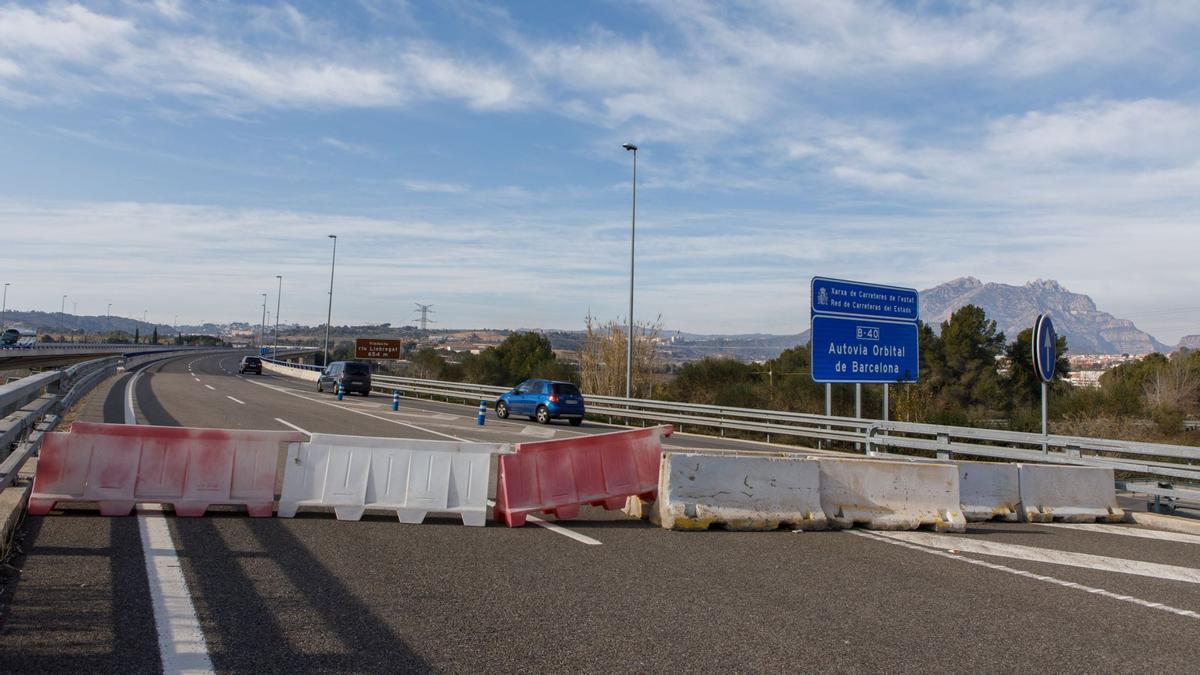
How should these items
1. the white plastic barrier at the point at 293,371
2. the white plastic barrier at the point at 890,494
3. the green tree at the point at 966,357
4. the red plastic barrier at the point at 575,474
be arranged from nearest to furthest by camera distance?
1. the red plastic barrier at the point at 575,474
2. the white plastic barrier at the point at 890,494
3. the green tree at the point at 966,357
4. the white plastic barrier at the point at 293,371

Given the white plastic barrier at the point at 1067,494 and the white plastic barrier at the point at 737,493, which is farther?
the white plastic barrier at the point at 1067,494

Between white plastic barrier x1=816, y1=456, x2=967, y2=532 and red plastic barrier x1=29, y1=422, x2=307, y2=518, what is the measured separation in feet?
18.6

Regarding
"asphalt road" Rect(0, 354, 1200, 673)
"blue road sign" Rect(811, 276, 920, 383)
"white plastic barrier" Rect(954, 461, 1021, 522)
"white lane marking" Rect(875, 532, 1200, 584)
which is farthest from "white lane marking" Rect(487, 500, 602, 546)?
"blue road sign" Rect(811, 276, 920, 383)

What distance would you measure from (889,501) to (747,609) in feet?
13.9

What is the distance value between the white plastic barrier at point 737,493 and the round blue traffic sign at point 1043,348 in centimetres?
508

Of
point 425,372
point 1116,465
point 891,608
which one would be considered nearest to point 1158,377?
point 1116,465

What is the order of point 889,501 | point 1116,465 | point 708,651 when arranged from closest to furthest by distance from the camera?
point 708,651
point 889,501
point 1116,465

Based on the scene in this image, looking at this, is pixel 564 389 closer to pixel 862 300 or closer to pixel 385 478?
pixel 862 300

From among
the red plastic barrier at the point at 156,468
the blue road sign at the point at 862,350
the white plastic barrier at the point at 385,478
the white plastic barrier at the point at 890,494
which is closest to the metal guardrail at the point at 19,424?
the red plastic barrier at the point at 156,468

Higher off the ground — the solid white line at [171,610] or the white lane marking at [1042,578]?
the white lane marking at [1042,578]

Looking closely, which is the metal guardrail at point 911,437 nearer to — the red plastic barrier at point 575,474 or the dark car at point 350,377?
the dark car at point 350,377

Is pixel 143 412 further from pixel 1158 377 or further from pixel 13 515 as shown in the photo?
pixel 1158 377

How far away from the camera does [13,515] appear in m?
7.20

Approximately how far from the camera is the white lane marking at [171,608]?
452 centimetres
